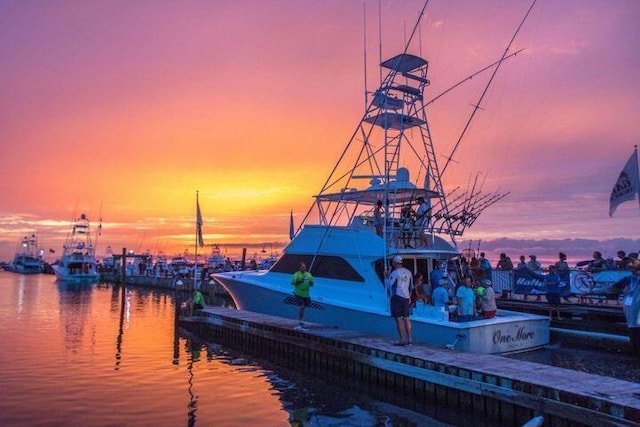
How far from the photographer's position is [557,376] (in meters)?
8.44

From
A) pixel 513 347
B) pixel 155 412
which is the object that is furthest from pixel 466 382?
pixel 155 412

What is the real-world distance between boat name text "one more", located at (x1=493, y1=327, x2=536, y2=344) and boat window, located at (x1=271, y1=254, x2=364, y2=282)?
385 cm

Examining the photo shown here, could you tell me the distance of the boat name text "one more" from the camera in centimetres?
1213

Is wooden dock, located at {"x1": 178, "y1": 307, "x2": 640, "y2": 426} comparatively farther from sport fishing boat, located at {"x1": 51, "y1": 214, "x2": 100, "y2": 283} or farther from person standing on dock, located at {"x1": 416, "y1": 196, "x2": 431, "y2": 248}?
sport fishing boat, located at {"x1": 51, "y1": 214, "x2": 100, "y2": 283}

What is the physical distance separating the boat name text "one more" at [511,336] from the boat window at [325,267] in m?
3.85

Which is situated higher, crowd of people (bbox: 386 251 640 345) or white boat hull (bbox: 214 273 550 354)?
crowd of people (bbox: 386 251 640 345)

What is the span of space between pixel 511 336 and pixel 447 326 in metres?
2.01

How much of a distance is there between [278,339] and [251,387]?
3.27m

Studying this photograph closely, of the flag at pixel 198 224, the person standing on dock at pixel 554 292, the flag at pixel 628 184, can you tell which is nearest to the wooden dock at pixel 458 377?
the person standing on dock at pixel 554 292

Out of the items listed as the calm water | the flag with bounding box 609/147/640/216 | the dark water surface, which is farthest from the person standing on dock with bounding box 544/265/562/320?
the calm water

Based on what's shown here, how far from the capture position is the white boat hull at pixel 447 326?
1164 centimetres

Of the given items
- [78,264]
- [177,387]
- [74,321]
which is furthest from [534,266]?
[78,264]

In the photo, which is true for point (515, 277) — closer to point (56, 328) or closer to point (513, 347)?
point (513, 347)

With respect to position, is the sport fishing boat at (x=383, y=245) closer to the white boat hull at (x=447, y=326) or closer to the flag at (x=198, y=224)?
the white boat hull at (x=447, y=326)
